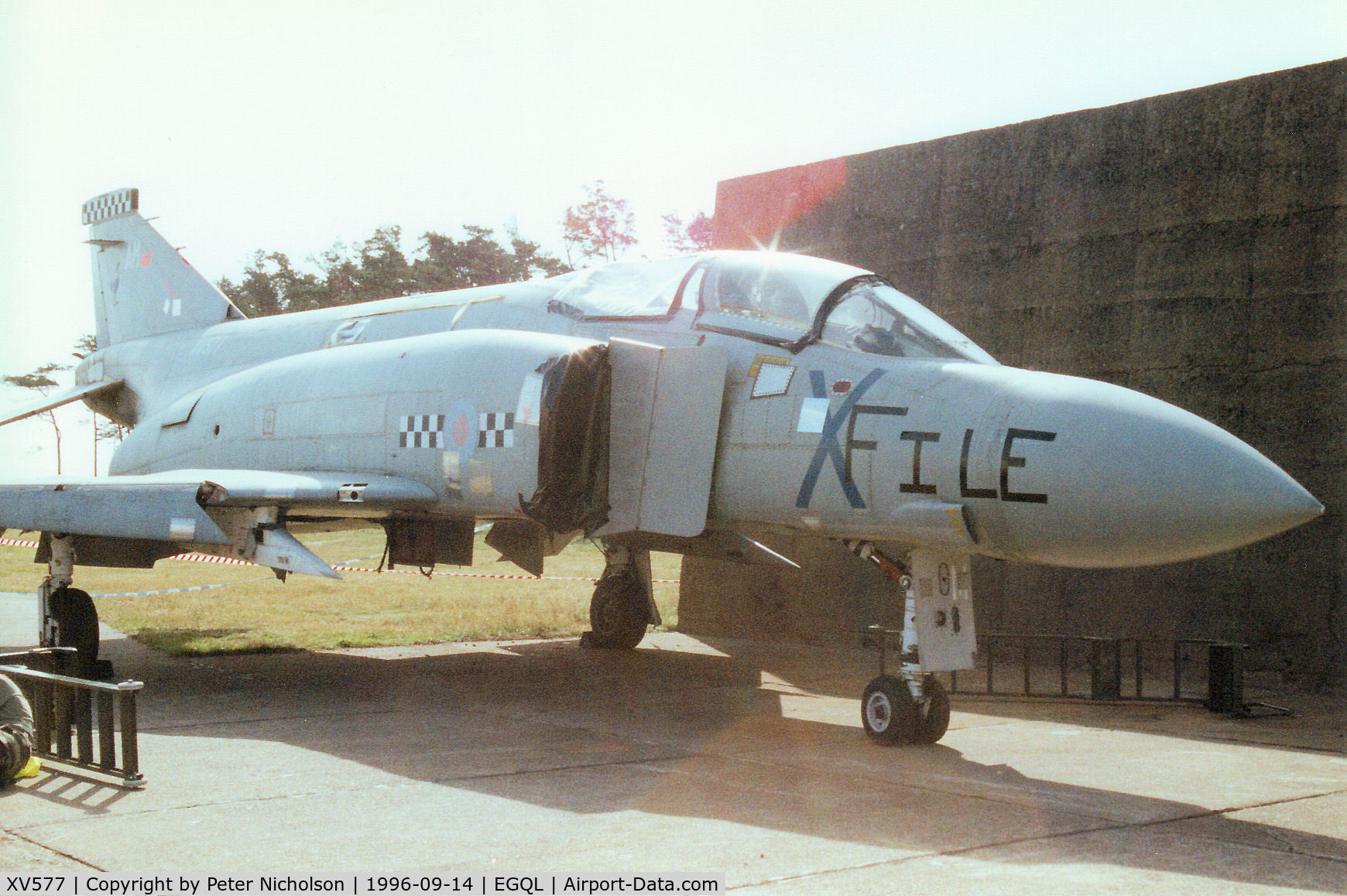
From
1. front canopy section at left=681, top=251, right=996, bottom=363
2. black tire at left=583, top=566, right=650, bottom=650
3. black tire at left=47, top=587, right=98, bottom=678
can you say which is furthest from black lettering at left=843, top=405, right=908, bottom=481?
black tire at left=47, top=587, right=98, bottom=678

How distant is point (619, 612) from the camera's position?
40.2 ft

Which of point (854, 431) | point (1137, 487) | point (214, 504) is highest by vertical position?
point (854, 431)

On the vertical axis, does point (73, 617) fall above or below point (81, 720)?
below

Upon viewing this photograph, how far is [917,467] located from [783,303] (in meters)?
1.69

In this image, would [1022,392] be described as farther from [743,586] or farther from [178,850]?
[743,586]

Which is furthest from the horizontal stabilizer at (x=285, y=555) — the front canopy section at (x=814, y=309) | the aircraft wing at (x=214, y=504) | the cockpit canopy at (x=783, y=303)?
the front canopy section at (x=814, y=309)

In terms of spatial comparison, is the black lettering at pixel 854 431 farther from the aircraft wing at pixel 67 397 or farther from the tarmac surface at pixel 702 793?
the aircraft wing at pixel 67 397

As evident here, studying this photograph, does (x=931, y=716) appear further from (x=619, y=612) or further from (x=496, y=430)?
(x=619, y=612)

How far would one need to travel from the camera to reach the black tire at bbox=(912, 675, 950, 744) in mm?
7047

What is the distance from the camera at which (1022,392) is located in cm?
635

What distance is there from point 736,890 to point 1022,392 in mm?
3315

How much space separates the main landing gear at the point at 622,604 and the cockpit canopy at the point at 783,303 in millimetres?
4236

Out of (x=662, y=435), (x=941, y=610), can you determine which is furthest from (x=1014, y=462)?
(x=662, y=435)

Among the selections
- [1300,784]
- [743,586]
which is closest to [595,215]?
[743,586]
